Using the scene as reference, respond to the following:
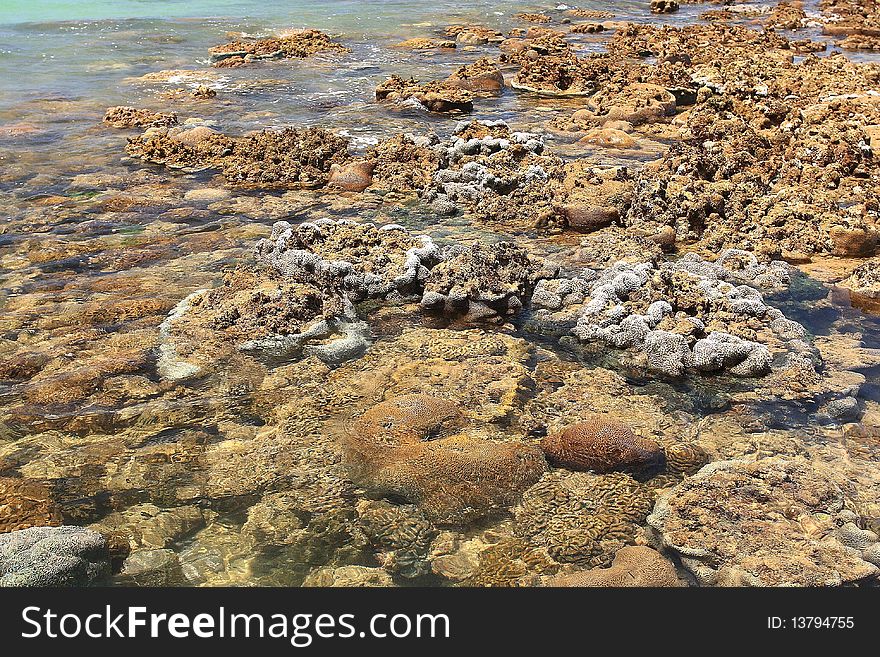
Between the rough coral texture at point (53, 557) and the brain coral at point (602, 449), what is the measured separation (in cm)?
245

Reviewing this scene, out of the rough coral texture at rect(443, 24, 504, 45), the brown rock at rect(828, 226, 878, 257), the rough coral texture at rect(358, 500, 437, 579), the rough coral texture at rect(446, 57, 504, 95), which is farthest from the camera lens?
the rough coral texture at rect(443, 24, 504, 45)

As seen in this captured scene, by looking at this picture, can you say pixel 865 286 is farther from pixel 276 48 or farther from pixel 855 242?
pixel 276 48

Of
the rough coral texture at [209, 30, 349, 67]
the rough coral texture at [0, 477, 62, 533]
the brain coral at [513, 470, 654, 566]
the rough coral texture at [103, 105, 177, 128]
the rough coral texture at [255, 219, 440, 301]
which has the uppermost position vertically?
the rough coral texture at [209, 30, 349, 67]

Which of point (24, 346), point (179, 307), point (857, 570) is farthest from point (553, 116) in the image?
point (857, 570)

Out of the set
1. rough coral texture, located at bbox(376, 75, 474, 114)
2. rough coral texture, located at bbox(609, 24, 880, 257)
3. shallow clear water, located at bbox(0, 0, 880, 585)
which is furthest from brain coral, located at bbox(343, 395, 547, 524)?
rough coral texture, located at bbox(376, 75, 474, 114)

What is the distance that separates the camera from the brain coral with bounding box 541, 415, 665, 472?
173 inches

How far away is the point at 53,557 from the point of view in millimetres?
3520

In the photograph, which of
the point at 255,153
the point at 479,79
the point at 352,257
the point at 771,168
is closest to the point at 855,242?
the point at 771,168

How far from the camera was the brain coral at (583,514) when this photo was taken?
384 centimetres

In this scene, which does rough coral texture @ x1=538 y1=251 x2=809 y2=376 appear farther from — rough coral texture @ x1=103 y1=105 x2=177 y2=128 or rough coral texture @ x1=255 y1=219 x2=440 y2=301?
rough coral texture @ x1=103 y1=105 x2=177 y2=128

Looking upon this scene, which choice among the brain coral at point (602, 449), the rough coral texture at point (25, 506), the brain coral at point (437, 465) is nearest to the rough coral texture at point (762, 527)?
the brain coral at point (602, 449)

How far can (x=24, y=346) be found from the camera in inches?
219

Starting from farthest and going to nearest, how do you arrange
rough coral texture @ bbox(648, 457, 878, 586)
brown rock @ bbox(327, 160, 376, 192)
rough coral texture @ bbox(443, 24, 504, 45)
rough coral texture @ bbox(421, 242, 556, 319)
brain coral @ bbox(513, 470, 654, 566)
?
1. rough coral texture @ bbox(443, 24, 504, 45)
2. brown rock @ bbox(327, 160, 376, 192)
3. rough coral texture @ bbox(421, 242, 556, 319)
4. brain coral @ bbox(513, 470, 654, 566)
5. rough coral texture @ bbox(648, 457, 878, 586)

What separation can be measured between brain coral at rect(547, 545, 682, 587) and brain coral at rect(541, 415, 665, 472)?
28.9 inches
